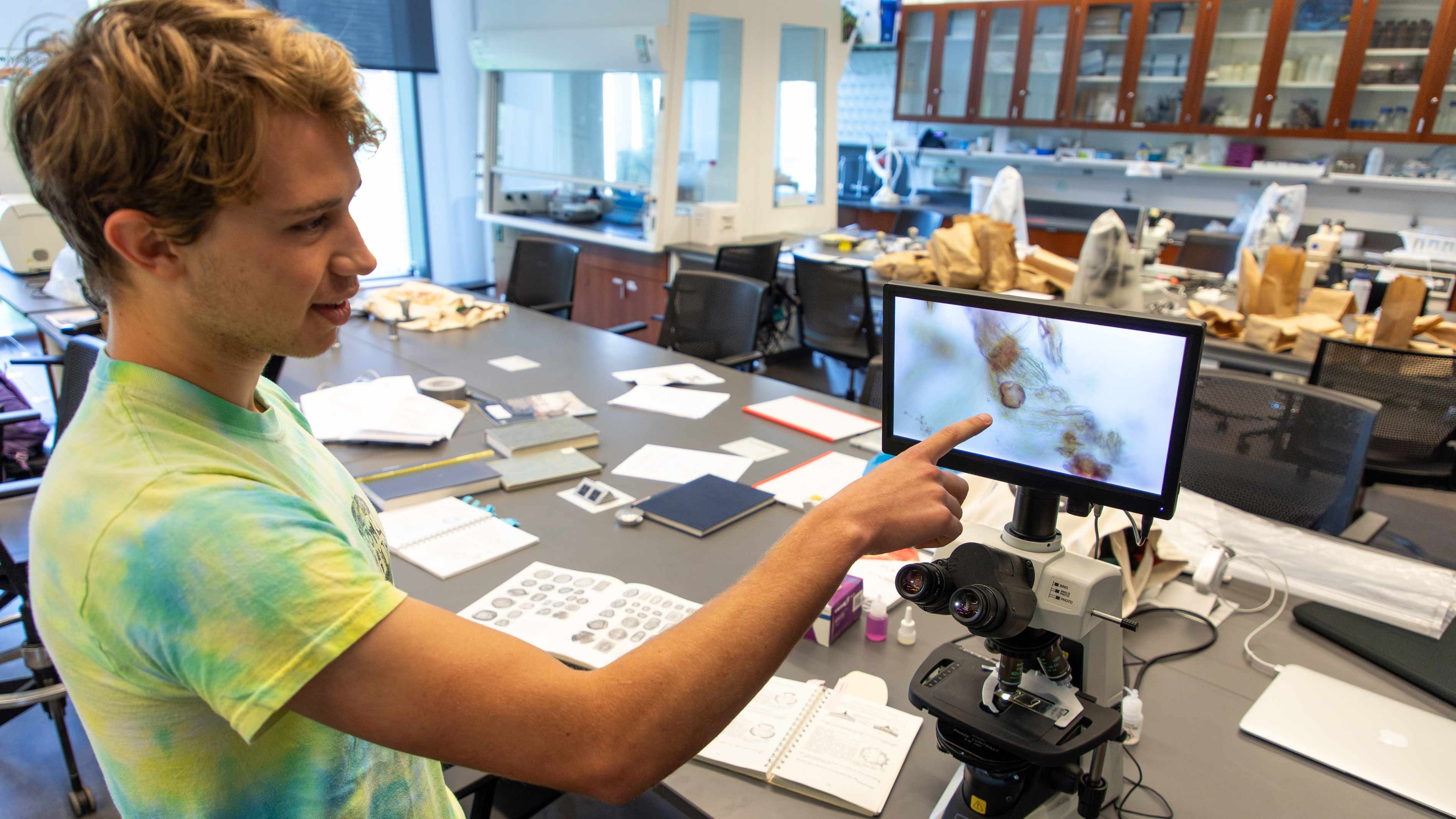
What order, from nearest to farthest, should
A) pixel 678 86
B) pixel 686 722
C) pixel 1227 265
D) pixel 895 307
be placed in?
pixel 686 722 < pixel 895 307 < pixel 678 86 < pixel 1227 265

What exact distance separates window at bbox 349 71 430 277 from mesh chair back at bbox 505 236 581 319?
7.49 ft

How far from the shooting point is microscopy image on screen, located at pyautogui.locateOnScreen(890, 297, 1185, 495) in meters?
0.97

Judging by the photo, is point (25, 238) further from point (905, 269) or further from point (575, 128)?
point (905, 269)

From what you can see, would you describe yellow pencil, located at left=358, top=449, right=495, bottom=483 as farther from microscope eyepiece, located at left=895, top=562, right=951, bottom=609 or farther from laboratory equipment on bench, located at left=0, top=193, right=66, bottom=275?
laboratory equipment on bench, located at left=0, top=193, right=66, bottom=275

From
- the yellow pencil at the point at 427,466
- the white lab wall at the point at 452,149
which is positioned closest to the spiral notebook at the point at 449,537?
the yellow pencil at the point at 427,466

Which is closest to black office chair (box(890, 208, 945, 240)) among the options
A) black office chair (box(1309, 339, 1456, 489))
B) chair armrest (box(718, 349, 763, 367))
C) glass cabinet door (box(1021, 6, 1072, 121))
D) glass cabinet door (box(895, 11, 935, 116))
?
glass cabinet door (box(1021, 6, 1072, 121))

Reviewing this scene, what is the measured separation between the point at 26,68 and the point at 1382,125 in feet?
23.5

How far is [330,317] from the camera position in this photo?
73cm

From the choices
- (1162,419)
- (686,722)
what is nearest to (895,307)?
(1162,419)

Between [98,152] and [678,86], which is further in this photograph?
[678,86]

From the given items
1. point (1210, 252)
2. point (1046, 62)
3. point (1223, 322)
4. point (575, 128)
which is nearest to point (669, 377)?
point (1223, 322)

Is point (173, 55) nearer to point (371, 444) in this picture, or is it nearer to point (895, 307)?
point (895, 307)

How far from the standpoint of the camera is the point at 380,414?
2.21 metres

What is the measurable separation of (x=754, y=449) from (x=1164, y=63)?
5.92 meters
